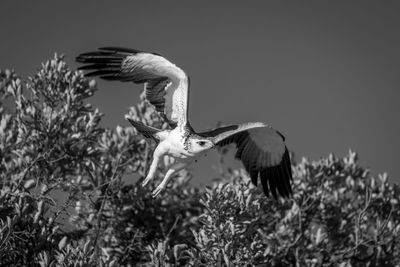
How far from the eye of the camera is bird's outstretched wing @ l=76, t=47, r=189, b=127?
10.2 metres

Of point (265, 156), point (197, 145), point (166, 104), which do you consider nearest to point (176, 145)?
point (197, 145)

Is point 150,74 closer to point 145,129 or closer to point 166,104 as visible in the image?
point 166,104

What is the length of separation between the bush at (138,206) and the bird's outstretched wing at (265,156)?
32 centimetres

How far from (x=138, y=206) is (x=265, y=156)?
2137 mm

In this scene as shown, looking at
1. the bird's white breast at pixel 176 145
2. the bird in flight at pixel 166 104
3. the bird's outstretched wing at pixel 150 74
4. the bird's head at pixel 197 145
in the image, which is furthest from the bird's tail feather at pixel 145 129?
the bird's head at pixel 197 145

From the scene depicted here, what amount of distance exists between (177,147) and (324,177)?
303 cm

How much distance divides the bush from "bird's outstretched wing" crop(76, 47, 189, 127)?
20.5 inches

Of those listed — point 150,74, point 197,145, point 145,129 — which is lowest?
point 197,145

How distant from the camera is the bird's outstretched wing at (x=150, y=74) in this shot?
1017cm

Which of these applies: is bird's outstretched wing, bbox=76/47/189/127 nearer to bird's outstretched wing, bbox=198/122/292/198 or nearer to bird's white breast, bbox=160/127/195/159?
bird's white breast, bbox=160/127/195/159

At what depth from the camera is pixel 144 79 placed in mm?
10570

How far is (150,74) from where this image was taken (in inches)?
412

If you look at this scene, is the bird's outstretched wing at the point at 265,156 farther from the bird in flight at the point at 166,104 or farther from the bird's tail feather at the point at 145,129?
the bird's tail feather at the point at 145,129

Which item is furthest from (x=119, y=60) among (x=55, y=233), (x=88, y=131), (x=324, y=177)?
(x=324, y=177)
